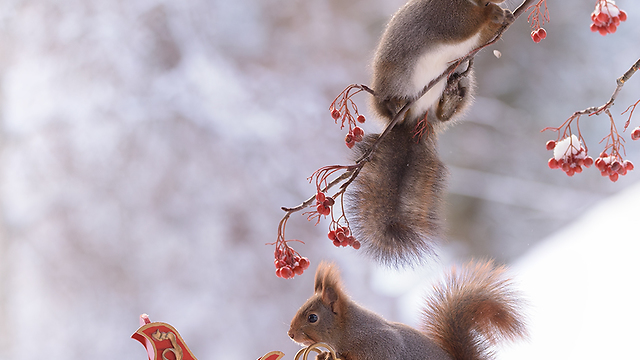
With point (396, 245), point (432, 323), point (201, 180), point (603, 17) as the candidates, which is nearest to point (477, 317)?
point (432, 323)

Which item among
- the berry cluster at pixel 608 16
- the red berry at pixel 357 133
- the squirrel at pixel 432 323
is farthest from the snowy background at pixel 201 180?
the berry cluster at pixel 608 16

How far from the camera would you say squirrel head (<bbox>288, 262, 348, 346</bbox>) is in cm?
81

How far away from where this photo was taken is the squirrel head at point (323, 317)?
2.65ft

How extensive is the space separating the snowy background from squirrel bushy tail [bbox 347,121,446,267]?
0.83 ft

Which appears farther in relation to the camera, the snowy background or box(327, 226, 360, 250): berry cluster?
the snowy background

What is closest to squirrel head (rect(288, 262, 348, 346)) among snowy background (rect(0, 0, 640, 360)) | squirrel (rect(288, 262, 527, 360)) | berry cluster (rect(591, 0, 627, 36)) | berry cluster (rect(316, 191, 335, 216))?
squirrel (rect(288, 262, 527, 360))

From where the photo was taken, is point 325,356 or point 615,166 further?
point 325,356

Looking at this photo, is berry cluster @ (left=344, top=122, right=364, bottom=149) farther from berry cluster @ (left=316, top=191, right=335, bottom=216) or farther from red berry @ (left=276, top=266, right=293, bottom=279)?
red berry @ (left=276, top=266, right=293, bottom=279)

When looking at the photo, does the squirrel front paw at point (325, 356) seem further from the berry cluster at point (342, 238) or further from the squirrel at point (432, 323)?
the berry cluster at point (342, 238)

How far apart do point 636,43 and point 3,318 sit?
2071mm

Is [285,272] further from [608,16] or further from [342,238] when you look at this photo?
[608,16]

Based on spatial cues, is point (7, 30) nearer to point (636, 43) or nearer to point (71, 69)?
point (71, 69)

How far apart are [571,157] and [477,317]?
332 millimetres

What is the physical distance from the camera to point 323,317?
814mm
